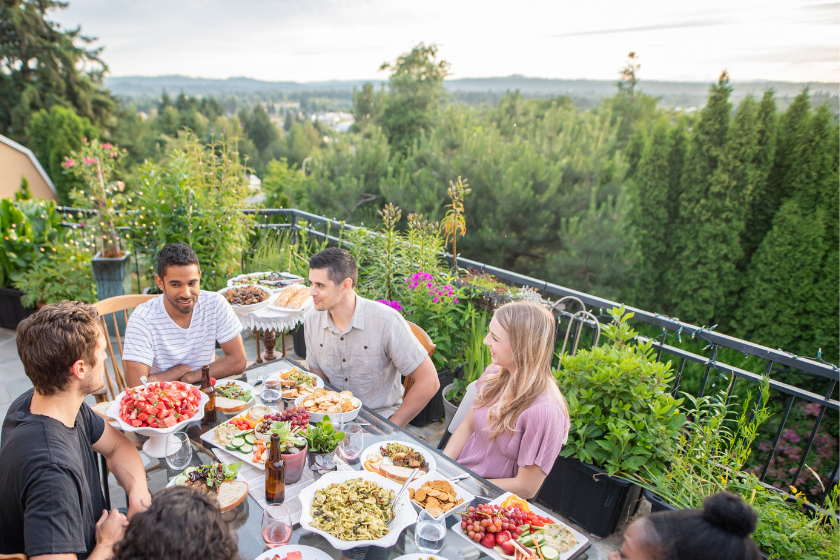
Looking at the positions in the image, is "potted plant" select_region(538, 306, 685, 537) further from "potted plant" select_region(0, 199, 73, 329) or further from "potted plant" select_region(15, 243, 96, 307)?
"potted plant" select_region(0, 199, 73, 329)

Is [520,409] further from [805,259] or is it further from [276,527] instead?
[805,259]

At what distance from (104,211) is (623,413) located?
5.06 m

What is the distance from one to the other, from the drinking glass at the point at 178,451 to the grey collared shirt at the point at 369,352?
0.93m

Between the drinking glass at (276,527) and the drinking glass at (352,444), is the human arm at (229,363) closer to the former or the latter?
the drinking glass at (352,444)

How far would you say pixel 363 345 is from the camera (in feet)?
8.09

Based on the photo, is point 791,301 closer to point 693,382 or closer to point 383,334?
point 693,382

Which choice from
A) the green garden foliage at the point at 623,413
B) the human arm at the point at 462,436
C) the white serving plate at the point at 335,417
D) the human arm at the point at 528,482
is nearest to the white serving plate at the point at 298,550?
the white serving plate at the point at 335,417

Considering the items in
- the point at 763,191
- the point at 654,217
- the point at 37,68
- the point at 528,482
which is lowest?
the point at 654,217

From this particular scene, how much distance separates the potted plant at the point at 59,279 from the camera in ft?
14.9

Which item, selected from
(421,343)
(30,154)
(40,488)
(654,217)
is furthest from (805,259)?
(30,154)

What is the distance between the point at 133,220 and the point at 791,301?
11921 mm

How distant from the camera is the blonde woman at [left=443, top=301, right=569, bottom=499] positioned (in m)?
1.74

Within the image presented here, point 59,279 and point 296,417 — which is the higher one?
point 296,417

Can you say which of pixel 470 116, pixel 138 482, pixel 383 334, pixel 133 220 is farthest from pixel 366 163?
pixel 138 482
